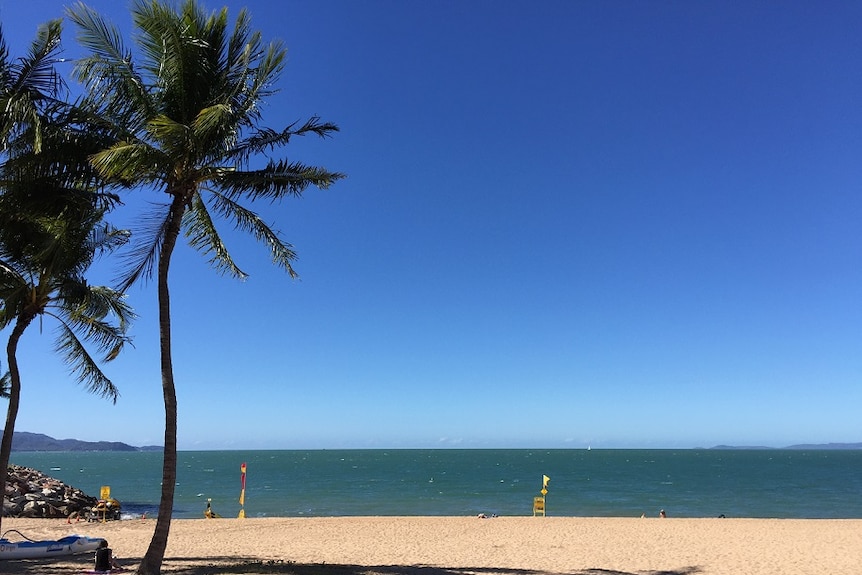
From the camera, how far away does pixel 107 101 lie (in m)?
8.80

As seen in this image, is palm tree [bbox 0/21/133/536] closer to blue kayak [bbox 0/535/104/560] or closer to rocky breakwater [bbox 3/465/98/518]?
blue kayak [bbox 0/535/104/560]

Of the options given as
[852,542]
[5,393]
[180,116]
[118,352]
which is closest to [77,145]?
[180,116]

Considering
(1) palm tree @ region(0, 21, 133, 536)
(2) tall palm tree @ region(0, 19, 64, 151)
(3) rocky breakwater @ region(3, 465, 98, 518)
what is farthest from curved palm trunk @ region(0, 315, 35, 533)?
(3) rocky breakwater @ region(3, 465, 98, 518)

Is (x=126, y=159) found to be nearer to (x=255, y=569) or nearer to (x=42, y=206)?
(x=42, y=206)

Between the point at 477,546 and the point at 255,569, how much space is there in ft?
26.5

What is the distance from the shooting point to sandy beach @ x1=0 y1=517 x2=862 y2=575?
12.4 metres

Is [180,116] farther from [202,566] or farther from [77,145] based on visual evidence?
[202,566]

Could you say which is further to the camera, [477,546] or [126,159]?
[477,546]

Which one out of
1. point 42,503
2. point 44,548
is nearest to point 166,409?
point 44,548

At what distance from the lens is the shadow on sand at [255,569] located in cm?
1020

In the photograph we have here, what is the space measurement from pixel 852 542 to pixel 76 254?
20.9 meters

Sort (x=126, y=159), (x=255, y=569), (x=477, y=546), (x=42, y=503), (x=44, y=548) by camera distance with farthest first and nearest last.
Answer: (x=42, y=503) → (x=477, y=546) → (x=44, y=548) → (x=255, y=569) → (x=126, y=159)

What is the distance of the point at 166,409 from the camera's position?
28.0 feet

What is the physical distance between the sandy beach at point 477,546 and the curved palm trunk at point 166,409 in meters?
1.81
